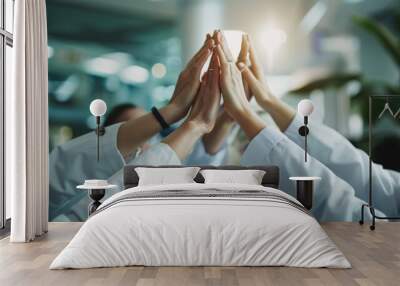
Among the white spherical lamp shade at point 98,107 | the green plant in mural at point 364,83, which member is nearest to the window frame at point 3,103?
the white spherical lamp shade at point 98,107

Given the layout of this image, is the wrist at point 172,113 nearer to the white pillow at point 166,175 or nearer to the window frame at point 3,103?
the white pillow at point 166,175

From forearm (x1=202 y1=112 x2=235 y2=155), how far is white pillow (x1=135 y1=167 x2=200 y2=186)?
541 millimetres

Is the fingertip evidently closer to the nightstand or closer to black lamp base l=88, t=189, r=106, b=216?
the nightstand

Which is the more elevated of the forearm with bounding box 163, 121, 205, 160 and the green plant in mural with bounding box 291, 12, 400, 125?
the green plant in mural with bounding box 291, 12, 400, 125

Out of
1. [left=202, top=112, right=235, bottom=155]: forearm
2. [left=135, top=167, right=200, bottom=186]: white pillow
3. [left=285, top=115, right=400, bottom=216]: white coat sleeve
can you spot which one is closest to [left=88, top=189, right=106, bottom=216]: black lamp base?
[left=135, top=167, right=200, bottom=186]: white pillow

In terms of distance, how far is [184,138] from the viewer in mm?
7797

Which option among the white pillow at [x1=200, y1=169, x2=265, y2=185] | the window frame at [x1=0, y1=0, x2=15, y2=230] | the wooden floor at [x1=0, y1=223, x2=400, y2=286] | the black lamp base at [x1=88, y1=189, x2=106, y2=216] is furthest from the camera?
the black lamp base at [x1=88, y1=189, x2=106, y2=216]

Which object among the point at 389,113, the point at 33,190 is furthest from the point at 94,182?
the point at 389,113

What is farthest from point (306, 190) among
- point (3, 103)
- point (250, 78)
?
point (3, 103)

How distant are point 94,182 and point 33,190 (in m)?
0.94

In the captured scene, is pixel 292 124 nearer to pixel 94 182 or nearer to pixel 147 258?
pixel 94 182

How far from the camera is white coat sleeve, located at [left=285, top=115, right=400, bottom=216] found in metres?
7.76

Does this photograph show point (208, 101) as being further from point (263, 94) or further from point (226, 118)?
point (263, 94)

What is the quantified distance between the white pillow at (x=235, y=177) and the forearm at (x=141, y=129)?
1.01m
